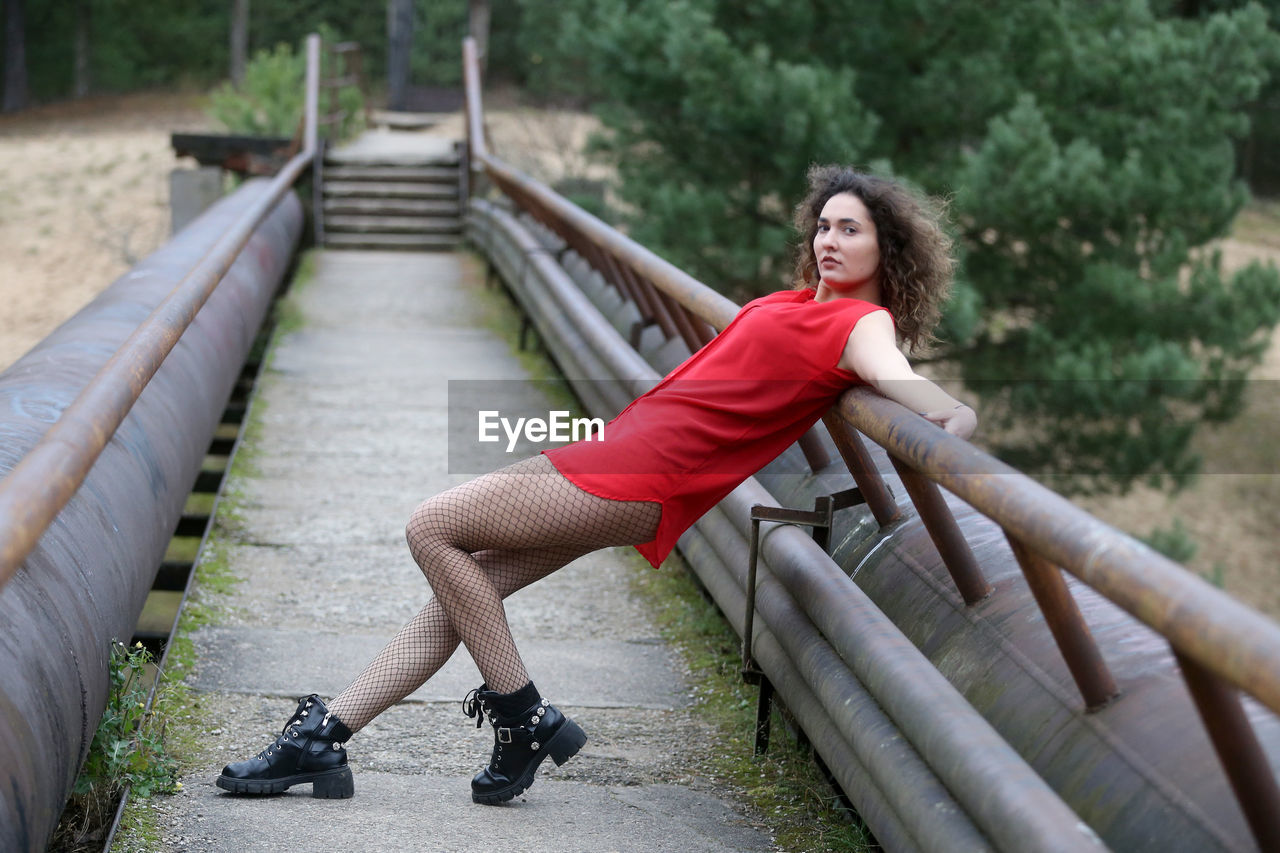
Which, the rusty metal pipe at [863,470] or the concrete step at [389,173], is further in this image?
the concrete step at [389,173]

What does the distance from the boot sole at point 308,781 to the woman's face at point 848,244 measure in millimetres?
1622

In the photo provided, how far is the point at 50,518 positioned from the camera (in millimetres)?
2229

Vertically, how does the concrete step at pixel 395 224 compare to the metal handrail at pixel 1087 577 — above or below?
below

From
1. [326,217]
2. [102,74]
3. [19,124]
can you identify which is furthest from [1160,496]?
[102,74]

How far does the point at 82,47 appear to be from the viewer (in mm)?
44312

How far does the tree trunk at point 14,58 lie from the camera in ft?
137

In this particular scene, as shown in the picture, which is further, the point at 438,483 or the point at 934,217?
the point at 438,483

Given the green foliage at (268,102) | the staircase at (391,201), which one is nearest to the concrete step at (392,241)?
the staircase at (391,201)

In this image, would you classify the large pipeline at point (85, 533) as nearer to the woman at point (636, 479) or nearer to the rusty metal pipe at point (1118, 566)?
the woman at point (636, 479)

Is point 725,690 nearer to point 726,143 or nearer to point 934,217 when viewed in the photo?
point 934,217

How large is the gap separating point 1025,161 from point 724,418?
36.8 ft

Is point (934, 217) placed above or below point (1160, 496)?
above

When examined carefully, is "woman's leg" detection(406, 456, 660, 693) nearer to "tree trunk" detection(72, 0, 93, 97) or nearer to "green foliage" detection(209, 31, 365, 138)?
"green foliage" detection(209, 31, 365, 138)

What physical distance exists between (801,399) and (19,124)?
40.7 m
